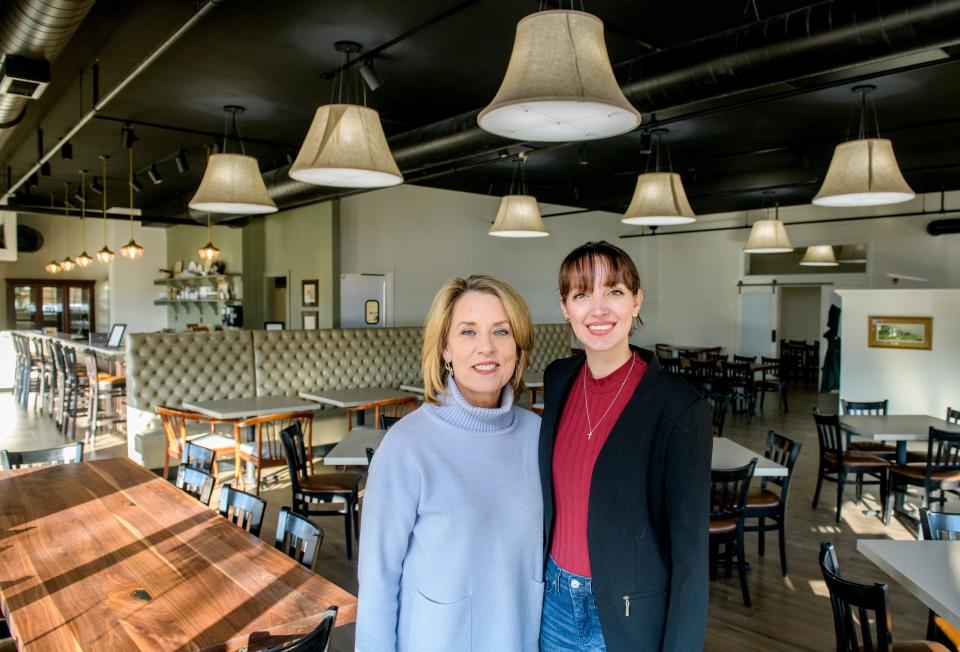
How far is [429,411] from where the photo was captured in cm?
169

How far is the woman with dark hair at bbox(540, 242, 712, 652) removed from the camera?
1.55 meters

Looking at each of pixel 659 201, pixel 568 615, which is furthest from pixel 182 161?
pixel 568 615

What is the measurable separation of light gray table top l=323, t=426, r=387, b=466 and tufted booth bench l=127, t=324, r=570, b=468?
357 centimetres

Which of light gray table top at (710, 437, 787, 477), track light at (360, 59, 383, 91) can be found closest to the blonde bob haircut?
light gray table top at (710, 437, 787, 477)

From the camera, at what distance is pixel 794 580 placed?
462 cm

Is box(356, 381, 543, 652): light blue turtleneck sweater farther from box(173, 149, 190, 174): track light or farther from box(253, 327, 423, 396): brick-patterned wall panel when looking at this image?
box(173, 149, 190, 174): track light

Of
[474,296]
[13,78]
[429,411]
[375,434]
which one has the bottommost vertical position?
[375,434]

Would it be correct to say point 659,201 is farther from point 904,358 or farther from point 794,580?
point 904,358

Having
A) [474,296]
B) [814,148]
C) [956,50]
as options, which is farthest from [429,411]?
[814,148]

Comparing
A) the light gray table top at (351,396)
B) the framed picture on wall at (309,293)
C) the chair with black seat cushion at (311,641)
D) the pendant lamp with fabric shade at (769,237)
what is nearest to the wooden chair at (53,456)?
the chair with black seat cushion at (311,641)

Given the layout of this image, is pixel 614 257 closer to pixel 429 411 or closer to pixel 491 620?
pixel 429 411

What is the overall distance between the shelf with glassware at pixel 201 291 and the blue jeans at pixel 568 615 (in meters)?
12.8

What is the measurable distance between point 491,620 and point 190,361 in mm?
A: 7372

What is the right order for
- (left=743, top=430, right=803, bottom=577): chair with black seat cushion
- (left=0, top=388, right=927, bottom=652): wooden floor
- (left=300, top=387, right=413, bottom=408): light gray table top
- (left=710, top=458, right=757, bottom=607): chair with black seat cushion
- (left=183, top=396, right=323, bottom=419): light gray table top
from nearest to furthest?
(left=0, top=388, right=927, bottom=652): wooden floor, (left=710, top=458, right=757, bottom=607): chair with black seat cushion, (left=743, top=430, right=803, bottom=577): chair with black seat cushion, (left=183, top=396, right=323, bottom=419): light gray table top, (left=300, top=387, right=413, bottom=408): light gray table top
